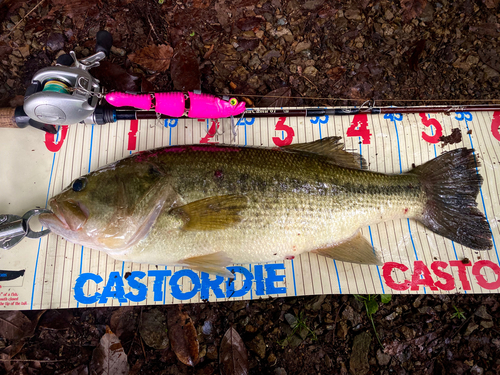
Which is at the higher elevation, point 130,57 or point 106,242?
point 130,57

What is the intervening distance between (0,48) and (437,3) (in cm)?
479

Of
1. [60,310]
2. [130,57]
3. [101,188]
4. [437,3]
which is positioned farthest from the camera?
[437,3]

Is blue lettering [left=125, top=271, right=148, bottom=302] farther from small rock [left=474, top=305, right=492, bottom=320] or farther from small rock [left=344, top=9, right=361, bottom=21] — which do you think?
small rock [left=344, top=9, right=361, bottom=21]

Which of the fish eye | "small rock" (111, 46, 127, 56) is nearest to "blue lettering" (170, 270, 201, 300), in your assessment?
the fish eye

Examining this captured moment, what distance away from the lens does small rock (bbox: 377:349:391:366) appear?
246cm

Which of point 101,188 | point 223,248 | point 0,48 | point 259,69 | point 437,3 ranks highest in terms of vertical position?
point 437,3

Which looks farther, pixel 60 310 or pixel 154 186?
pixel 60 310

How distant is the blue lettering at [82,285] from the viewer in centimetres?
243

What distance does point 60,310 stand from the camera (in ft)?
8.05

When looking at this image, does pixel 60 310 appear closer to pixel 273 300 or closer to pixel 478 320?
pixel 273 300

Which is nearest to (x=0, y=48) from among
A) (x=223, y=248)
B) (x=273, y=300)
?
(x=223, y=248)

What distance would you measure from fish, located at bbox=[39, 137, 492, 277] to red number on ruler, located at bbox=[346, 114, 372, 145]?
1.82ft

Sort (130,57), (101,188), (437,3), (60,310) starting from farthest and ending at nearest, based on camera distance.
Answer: (437,3)
(130,57)
(60,310)
(101,188)

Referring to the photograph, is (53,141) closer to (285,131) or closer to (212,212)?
(212,212)
